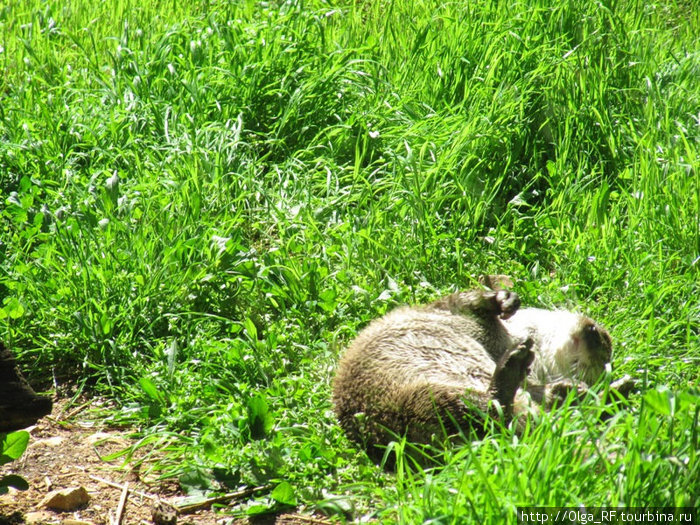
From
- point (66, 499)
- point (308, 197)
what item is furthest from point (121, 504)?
point (308, 197)

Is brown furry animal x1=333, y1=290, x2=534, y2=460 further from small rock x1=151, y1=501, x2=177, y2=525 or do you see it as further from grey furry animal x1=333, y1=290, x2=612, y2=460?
small rock x1=151, y1=501, x2=177, y2=525

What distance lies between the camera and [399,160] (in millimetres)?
4727

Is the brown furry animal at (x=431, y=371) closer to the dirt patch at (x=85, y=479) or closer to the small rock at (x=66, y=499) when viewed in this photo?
the dirt patch at (x=85, y=479)

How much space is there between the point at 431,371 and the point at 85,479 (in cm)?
145

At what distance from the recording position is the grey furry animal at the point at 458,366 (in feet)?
10.3

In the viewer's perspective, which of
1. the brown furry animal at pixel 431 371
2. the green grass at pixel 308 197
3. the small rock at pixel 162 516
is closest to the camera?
the small rock at pixel 162 516

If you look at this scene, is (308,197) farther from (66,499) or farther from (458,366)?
(66,499)

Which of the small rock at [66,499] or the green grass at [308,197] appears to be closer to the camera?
the small rock at [66,499]

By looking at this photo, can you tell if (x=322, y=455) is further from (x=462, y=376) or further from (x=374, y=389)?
(x=462, y=376)

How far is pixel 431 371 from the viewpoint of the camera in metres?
3.34

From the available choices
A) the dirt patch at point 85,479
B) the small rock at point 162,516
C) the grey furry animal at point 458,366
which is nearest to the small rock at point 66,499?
the dirt patch at point 85,479

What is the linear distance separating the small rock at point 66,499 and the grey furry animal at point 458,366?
40.8 inches

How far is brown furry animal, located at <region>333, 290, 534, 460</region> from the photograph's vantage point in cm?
313

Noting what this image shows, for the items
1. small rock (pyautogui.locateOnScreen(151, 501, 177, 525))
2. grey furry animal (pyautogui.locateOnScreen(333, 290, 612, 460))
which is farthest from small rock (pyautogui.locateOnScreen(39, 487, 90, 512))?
grey furry animal (pyautogui.locateOnScreen(333, 290, 612, 460))
